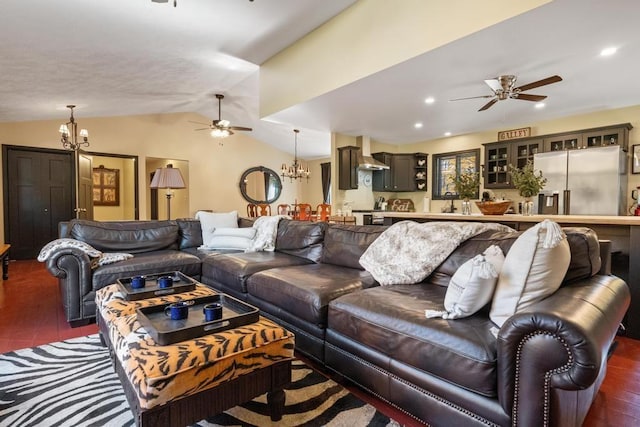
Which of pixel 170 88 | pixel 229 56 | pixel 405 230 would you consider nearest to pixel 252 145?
pixel 170 88

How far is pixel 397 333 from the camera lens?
1.66 metres

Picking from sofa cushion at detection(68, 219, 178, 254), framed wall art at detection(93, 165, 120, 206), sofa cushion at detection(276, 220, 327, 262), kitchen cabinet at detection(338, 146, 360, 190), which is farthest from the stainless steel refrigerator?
framed wall art at detection(93, 165, 120, 206)

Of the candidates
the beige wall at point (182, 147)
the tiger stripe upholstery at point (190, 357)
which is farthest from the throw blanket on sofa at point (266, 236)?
the beige wall at point (182, 147)

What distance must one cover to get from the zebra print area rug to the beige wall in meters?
5.37

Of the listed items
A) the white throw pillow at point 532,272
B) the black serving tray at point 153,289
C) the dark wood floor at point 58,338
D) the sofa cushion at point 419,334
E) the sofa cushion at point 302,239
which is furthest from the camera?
the sofa cushion at point 302,239

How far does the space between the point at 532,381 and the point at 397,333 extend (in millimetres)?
590

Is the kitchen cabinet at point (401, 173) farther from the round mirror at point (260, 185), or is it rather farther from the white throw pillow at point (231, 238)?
the white throw pillow at point (231, 238)

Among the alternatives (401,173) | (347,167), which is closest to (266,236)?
(347,167)

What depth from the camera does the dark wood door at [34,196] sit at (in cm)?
584

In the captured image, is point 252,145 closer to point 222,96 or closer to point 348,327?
point 222,96

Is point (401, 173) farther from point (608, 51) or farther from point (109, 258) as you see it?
point (109, 258)

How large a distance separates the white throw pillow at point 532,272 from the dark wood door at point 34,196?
24.5ft

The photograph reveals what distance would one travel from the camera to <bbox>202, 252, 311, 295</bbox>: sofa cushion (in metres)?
2.91

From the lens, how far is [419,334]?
1.58 metres
